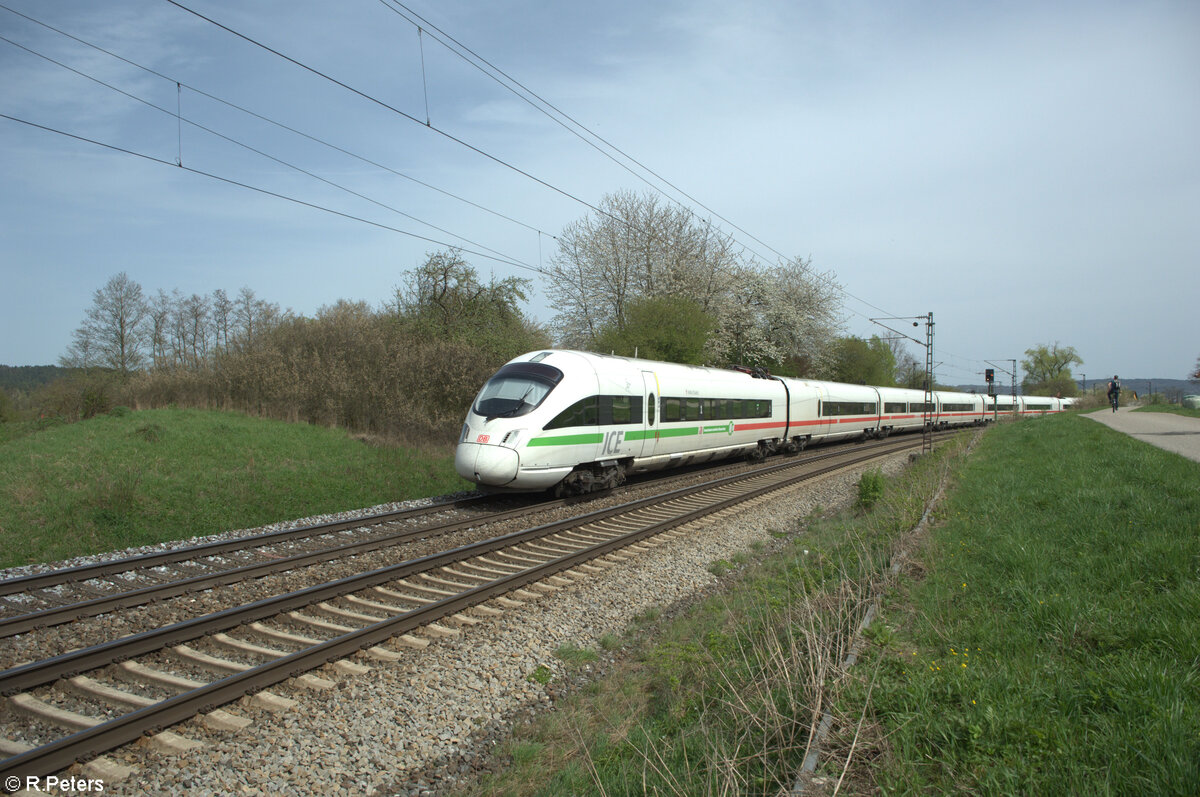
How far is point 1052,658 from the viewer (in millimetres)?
4102

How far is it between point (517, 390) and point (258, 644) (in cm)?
692

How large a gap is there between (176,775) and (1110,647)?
5.87 meters

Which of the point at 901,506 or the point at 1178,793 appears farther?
the point at 901,506

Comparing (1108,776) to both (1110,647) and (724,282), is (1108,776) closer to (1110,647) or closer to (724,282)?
(1110,647)

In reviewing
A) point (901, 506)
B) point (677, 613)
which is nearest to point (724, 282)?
point (901, 506)

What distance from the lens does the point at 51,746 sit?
371 centimetres

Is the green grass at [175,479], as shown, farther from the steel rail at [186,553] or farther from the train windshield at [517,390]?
the train windshield at [517,390]

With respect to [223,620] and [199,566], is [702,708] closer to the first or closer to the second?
[223,620]

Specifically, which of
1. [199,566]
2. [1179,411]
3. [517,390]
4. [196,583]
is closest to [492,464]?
[517,390]

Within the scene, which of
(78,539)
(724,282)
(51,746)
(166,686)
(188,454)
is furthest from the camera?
(724,282)

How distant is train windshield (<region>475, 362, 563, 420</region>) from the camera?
38.4 ft

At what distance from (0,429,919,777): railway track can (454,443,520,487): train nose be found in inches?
73.9
